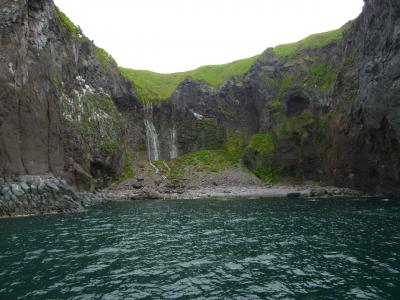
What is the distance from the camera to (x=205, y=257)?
23.1 metres

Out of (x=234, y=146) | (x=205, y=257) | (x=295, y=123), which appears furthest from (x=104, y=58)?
(x=205, y=257)

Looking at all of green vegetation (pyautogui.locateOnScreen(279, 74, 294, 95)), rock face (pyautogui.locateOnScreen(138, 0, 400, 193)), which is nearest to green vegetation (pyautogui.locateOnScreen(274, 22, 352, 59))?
rock face (pyautogui.locateOnScreen(138, 0, 400, 193))

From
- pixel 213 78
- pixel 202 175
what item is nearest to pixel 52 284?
pixel 202 175

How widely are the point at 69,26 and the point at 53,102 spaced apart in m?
26.9

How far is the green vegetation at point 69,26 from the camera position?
7780 cm

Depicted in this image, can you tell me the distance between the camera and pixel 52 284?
17859mm

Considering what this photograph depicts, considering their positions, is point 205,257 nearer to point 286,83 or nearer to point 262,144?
point 262,144

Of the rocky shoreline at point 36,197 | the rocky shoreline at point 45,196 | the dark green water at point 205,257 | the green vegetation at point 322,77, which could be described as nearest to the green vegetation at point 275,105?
the green vegetation at point 322,77

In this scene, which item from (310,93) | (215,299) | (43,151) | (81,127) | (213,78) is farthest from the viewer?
(213,78)

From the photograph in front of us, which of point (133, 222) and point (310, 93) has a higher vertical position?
point (310, 93)

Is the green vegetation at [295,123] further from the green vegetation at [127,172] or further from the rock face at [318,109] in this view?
the green vegetation at [127,172]

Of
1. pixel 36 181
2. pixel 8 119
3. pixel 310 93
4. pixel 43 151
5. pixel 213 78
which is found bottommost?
pixel 36 181

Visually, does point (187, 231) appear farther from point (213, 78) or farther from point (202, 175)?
point (213, 78)

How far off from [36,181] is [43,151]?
9.14m
